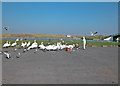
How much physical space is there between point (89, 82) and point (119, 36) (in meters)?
23.4

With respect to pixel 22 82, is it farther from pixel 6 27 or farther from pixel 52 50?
pixel 6 27

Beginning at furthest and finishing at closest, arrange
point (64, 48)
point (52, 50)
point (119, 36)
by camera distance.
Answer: point (119, 36) < point (64, 48) < point (52, 50)

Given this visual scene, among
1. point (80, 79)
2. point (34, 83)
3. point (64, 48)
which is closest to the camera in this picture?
point (34, 83)

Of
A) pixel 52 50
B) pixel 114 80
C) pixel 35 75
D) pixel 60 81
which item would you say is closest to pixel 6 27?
pixel 52 50

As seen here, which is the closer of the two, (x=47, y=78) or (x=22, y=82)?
(x=22, y=82)

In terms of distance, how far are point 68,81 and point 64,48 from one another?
40.3 feet

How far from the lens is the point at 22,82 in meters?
5.48

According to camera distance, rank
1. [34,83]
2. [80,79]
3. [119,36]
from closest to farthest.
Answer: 1. [34,83]
2. [80,79]
3. [119,36]

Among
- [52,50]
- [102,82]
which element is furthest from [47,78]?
[52,50]

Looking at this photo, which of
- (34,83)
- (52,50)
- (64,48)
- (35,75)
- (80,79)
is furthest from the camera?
(64,48)

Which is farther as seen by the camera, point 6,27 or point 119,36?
point 119,36

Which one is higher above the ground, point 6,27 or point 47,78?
point 6,27

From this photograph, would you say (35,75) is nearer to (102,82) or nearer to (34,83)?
(34,83)

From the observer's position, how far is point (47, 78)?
5.95 metres
